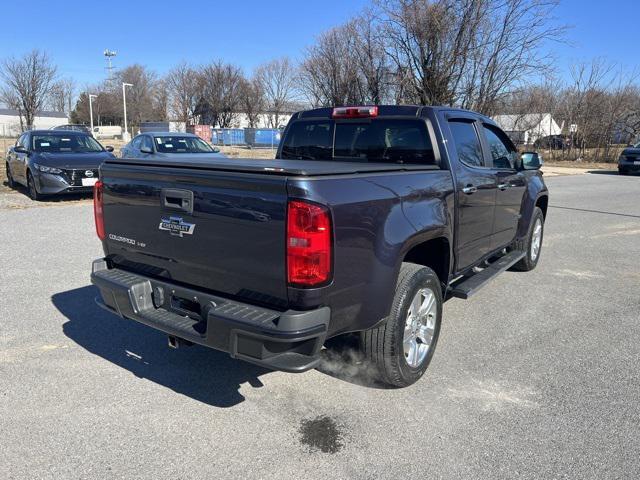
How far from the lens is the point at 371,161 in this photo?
445 cm

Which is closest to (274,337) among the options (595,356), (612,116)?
(595,356)

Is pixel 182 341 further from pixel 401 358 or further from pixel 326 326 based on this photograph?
pixel 401 358

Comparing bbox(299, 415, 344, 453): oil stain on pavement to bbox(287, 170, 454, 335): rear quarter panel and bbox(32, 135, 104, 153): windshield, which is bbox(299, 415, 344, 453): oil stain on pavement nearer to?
bbox(287, 170, 454, 335): rear quarter panel

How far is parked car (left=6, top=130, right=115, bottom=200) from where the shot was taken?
11.3 metres

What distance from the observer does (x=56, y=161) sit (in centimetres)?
1136

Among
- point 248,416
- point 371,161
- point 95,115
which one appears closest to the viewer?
point 248,416

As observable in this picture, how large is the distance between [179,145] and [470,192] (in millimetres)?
10351

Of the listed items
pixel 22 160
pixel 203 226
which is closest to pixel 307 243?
pixel 203 226

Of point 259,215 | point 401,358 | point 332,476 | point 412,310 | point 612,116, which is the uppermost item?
→ point 612,116

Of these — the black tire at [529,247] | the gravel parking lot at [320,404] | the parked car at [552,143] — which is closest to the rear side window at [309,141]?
the gravel parking lot at [320,404]

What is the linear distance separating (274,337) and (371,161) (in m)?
2.27

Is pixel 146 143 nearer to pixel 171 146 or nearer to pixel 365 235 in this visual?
pixel 171 146

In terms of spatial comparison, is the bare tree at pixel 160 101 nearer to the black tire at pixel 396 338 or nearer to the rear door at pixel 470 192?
the rear door at pixel 470 192

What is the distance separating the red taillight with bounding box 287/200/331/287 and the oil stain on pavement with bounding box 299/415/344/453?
3.13 feet
